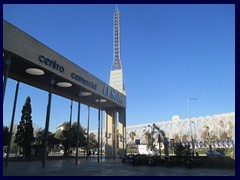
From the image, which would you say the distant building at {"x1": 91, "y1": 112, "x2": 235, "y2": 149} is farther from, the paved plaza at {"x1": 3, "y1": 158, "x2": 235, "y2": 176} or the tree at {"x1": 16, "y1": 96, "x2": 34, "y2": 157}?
the paved plaza at {"x1": 3, "y1": 158, "x2": 235, "y2": 176}

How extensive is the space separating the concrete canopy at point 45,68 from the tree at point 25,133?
8.58 meters

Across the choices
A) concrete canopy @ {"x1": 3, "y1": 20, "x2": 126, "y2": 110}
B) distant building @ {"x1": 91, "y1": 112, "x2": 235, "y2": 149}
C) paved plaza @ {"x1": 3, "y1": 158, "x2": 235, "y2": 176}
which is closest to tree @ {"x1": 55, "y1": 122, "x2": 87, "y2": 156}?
concrete canopy @ {"x1": 3, "y1": 20, "x2": 126, "y2": 110}

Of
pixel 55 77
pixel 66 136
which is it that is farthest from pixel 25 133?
pixel 55 77

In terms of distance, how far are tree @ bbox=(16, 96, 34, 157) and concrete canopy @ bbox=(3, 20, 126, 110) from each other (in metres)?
8.58

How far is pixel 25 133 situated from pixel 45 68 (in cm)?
1659

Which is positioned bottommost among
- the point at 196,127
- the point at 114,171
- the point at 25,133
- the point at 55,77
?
the point at 114,171

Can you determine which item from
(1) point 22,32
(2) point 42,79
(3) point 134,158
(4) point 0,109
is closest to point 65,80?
(2) point 42,79

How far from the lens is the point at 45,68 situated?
16328mm

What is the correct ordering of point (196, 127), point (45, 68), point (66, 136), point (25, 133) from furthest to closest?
point (196, 127) < point (66, 136) < point (25, 133) < point (45, 68)

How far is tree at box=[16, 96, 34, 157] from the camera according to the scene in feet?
97.6

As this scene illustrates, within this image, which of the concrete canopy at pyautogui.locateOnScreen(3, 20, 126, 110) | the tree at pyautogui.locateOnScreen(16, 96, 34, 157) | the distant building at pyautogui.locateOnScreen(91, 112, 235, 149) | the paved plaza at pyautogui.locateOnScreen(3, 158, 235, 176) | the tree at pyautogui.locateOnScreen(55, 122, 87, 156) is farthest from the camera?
the distant building at pyautogui.locateOnScreen(91, 112, 235, 149)

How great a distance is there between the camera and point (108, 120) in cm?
3017

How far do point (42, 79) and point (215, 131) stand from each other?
330 ft

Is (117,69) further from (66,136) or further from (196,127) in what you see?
(196,127)
